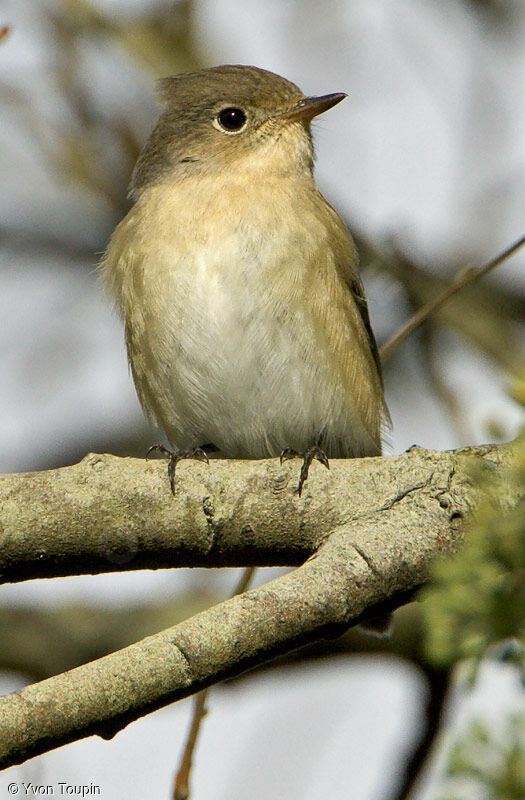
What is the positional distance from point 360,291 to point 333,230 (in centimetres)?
58

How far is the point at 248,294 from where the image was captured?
17.8 ft

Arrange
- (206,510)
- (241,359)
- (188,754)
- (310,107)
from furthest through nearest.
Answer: (310,107), (241,359), (188,754), (206,510)

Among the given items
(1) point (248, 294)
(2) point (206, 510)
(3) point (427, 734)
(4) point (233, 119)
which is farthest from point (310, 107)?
(3) point (427, 734)

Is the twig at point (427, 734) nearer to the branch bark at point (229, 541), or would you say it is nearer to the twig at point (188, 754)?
the twig at point (188, 754)

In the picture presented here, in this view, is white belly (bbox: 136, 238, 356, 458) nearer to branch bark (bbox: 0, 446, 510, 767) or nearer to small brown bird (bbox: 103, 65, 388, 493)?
small brown bird (bbox: 103, 65, 388, 493)

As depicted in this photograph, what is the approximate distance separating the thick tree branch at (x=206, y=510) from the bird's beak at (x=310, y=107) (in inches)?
113

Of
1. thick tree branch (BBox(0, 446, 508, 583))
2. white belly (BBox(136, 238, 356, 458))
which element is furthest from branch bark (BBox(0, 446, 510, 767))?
white belly (BBox(136, 238, 356, 458))

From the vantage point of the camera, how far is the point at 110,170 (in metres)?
7.58

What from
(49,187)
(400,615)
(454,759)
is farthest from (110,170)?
(454,759)

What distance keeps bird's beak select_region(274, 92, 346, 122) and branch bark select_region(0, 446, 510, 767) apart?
2.84m

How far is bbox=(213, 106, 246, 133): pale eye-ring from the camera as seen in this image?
6.33 metres

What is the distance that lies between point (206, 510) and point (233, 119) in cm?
331

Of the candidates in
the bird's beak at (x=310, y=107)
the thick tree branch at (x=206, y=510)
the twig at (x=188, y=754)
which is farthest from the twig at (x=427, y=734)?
the bird's beak at (x=310, y=107)

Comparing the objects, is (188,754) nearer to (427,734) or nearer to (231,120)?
(427,734)
